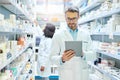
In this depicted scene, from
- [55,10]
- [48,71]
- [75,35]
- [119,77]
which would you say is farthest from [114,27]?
[55,10]

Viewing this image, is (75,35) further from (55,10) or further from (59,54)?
(55,10)

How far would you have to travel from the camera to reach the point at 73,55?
2863 millimetres

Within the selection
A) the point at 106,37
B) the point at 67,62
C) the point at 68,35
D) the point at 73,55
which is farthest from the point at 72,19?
the point at 106,37

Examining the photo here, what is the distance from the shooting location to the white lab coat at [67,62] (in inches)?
117

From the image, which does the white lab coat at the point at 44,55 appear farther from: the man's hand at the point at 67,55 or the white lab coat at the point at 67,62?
the man's hand at the point at 67,55

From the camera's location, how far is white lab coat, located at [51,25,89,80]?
296 centimetres

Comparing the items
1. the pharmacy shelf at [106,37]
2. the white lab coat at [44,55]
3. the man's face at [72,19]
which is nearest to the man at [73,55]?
the man's face at [72,19]

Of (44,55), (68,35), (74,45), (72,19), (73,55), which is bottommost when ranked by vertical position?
(44,55)

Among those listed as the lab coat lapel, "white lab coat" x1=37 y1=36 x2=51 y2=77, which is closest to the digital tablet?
the lab coat lapel

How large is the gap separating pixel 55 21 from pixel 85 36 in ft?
29.3

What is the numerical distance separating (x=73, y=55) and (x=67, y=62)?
0.47ft

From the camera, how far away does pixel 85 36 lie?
3111 millimetres

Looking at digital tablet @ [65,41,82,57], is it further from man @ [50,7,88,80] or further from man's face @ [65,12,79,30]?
man's face @ [65,12,79,30]

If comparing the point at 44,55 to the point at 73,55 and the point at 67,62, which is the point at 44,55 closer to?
the point at 67,62
